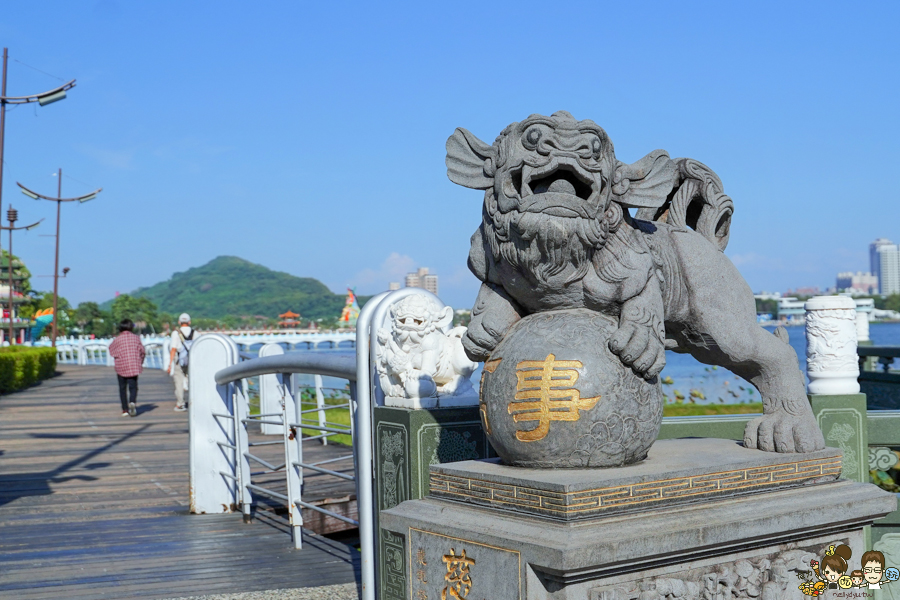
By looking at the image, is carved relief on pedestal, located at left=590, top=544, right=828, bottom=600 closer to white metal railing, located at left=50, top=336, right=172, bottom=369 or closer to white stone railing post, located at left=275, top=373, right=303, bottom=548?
white stone railing post, located at left=275, top=373, right=303, bottom=548

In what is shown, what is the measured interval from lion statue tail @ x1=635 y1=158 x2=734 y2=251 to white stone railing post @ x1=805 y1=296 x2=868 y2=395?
1200 mm

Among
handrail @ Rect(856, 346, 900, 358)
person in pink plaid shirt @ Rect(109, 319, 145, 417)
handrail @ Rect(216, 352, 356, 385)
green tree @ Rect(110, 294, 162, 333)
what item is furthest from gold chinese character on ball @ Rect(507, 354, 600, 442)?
green tree @ Rect(110, 294, 162, 333)

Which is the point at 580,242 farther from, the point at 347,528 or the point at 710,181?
the point at 347,528

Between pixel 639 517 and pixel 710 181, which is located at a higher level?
pixel 710 181

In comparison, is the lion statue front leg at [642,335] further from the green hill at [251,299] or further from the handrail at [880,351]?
the green hill at [251,299]

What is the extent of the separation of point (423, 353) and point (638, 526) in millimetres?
1487

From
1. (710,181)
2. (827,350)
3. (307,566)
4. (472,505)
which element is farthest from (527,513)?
(307,566)

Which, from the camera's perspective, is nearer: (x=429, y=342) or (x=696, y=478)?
(x=696, y=478)

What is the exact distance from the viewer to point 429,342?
4043 mm

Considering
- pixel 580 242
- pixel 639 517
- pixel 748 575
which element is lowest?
pixel 748 575

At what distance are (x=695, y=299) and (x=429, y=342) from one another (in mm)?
1228

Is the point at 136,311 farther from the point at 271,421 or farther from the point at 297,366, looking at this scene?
the point at 297,366

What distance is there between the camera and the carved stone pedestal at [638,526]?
277cm

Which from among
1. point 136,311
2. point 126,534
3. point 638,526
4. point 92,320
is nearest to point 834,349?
point 638,526
